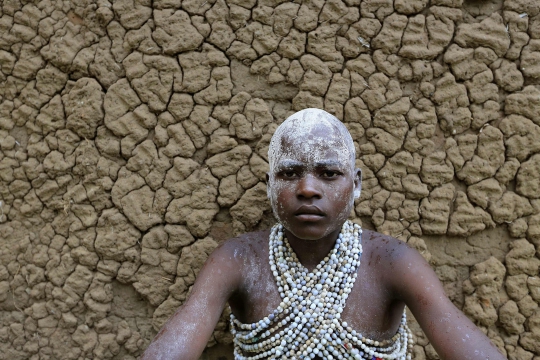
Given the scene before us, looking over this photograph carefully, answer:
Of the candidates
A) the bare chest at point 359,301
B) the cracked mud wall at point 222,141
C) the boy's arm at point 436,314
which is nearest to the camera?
the boy's arm at point 436,314

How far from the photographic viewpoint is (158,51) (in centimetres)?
290

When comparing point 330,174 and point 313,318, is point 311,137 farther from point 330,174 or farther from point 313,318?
point 313,318

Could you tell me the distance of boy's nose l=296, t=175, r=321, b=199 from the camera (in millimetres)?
2184

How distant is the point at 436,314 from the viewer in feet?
7.16

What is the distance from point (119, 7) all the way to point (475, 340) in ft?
7.08

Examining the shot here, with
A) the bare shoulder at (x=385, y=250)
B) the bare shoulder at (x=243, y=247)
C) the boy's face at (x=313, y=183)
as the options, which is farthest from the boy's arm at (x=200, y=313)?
the bare shoulder at (x=385, y=250)

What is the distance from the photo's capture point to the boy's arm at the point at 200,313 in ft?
6.98

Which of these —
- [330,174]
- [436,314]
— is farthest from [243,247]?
[436,314]

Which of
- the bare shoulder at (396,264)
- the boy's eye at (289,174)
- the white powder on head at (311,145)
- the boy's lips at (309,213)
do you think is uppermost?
the white powder on head at (311,145)

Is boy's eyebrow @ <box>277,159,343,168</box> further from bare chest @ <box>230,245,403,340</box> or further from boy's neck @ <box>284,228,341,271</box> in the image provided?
bare chest @ <box>230,245,403,340</box>

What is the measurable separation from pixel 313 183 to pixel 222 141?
0.82 m

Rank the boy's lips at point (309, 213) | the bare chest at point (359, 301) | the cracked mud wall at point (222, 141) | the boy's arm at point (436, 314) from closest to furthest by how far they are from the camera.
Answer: the boy's arm at point (436, 314) → the boy's lips at point (309, 213) → the bare chest at point (359, 301) → the cracked mud wall at point (222, 141)

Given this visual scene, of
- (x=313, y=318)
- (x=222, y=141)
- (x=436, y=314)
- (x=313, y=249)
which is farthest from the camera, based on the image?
(x=222, y=141)

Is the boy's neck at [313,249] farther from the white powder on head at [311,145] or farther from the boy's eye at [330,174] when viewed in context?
the boy's eye at [330,174]
